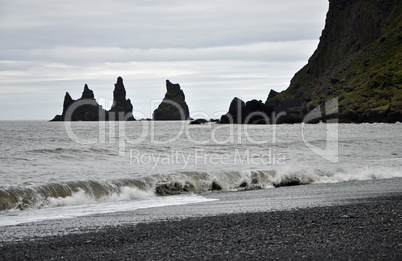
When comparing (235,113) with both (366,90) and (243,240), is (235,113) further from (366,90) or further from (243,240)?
(243,240)

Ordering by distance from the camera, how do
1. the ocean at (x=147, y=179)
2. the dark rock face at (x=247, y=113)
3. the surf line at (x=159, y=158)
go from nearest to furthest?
the ocean at (x=147, y=179) → the surf line at (x=159, y=158) → the dark rock face at (x=247, y=113)

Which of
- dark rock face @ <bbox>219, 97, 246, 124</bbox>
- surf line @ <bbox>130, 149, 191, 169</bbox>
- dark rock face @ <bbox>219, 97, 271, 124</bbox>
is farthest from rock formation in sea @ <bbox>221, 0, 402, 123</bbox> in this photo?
surf line @ <bbox>130, 149, 191, 169</bbox>

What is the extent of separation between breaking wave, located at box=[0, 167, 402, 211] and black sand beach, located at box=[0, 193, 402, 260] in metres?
6.76

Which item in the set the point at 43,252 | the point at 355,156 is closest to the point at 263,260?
the point at 43,252

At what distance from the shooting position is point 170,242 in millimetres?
8172

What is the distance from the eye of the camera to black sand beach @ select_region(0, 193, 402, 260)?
7.07 m

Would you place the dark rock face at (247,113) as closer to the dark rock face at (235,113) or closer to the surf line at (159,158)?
the dark rock face at (235,113)

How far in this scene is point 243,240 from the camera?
8.05 m

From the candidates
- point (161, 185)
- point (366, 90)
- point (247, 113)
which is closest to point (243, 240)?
point (161, 185)

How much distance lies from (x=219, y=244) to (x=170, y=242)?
3.03 feet

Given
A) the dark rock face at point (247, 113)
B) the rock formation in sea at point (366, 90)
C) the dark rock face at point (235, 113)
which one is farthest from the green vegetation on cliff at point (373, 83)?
the dark rock face at point (235, 113)

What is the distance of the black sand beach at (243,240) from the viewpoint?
707 centimetres

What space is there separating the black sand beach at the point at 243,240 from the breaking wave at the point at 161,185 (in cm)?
676

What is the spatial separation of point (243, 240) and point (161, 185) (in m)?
11.3
